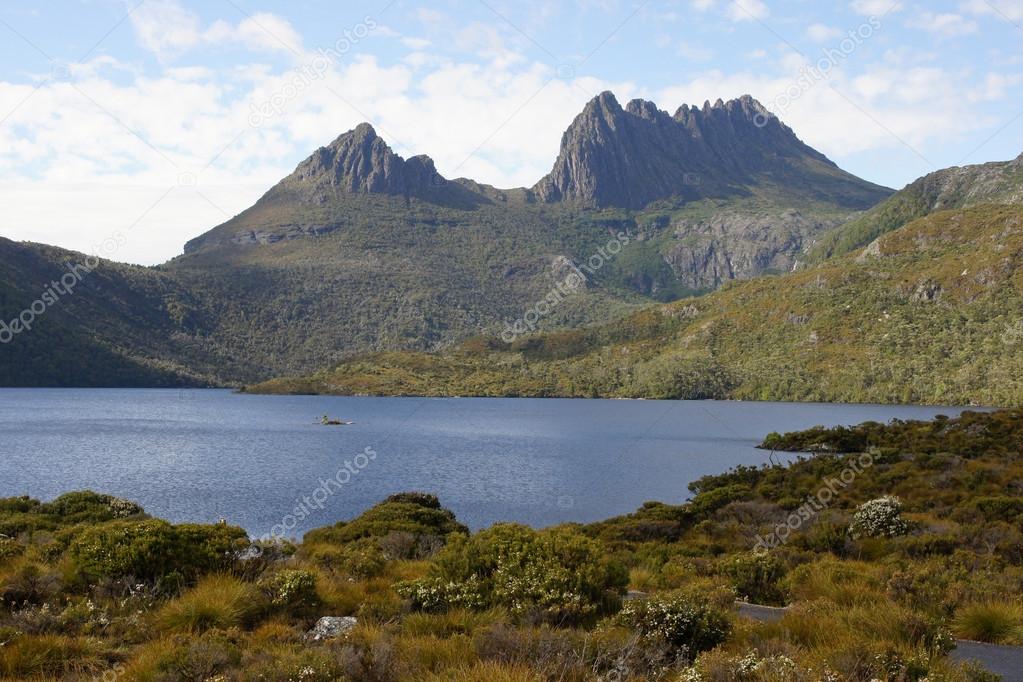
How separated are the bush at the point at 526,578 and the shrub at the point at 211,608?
259cm

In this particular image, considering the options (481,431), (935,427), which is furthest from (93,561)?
(481,431)

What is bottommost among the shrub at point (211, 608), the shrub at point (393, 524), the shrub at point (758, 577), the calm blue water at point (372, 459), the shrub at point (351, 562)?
the calm blue water at point (372, 459)

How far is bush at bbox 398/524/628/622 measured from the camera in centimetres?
1248

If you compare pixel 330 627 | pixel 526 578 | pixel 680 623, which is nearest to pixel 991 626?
pixel 680 623

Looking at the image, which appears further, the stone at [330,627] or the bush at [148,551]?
the bush at [148,551]

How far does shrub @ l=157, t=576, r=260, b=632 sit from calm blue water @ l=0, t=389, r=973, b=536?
1333 inches

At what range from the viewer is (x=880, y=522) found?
23.4 metres

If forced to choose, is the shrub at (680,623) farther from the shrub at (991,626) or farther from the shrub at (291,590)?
the shrub at (291,590)

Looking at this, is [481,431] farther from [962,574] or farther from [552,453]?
[962,574]

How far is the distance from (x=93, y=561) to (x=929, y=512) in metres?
27.6

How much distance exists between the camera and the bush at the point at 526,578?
12.5 m

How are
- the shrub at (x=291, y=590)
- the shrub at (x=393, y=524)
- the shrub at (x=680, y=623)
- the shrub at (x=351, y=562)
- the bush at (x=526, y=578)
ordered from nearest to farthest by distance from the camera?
1. the shrub at (x=680, y=623)
2. the bush at (x=526, y=578)
3. the shrub at (x=291, y=590)
4. the shrub at (x=351, y=562)
5. the shrub at (x=393, y=524)

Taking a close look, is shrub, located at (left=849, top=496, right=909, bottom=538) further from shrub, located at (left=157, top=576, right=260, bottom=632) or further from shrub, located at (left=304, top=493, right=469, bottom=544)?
shrub, located at (left=157, top=576, right=260, bottom=632)

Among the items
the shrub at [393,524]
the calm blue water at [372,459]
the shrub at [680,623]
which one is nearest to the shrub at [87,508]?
the shrub at [393,524]
